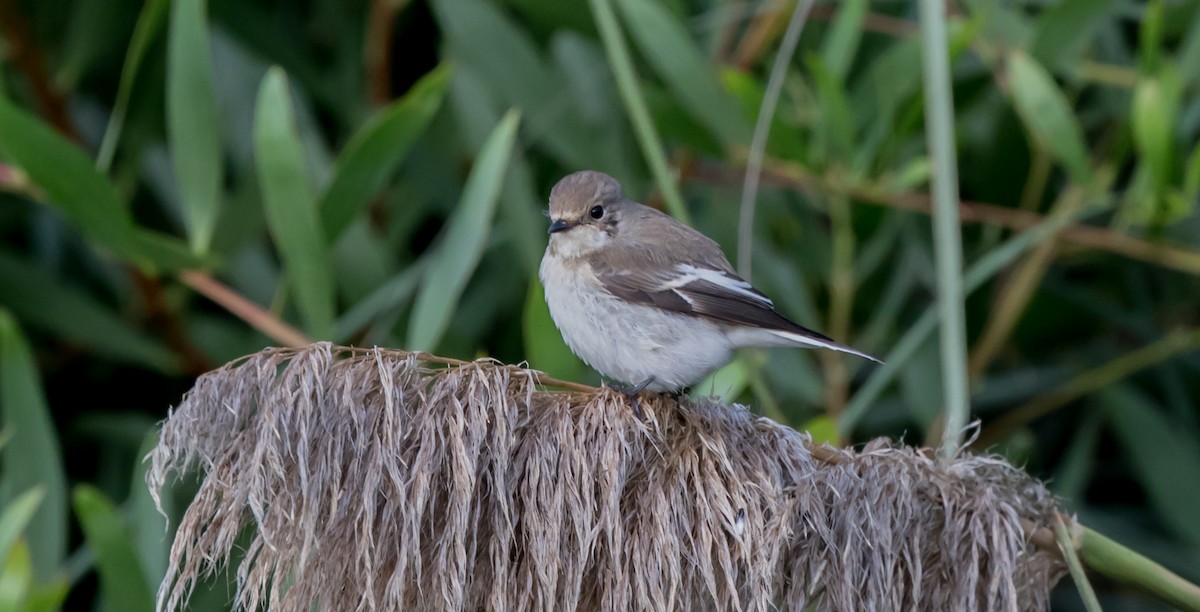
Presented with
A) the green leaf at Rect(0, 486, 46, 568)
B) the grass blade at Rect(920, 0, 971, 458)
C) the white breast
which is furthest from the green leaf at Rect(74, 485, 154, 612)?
the grass blade at Rect(920, 0, 971, 458)

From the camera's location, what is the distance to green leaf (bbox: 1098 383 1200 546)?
9.70 feet

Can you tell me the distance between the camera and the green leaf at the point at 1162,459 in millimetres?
2957

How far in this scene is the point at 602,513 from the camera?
1.37 m

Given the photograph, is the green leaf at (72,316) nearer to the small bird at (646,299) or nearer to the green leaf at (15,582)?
the small bird at (646,299)

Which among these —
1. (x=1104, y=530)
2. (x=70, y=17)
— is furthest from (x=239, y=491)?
(x=1104, y=530)

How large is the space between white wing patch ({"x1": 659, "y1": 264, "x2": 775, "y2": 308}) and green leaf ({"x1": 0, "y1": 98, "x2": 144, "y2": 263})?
0.95m

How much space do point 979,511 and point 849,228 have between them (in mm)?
1362

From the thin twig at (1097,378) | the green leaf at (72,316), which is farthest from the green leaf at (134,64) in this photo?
the thin twig at (1097,378)

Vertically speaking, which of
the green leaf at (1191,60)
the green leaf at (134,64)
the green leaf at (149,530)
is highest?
the green leaf at (1191,60)

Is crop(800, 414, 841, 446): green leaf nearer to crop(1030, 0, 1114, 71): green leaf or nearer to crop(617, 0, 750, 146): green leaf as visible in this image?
crop(617, 0, 750, 146): green leaf

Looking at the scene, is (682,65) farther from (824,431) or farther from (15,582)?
(15,582)

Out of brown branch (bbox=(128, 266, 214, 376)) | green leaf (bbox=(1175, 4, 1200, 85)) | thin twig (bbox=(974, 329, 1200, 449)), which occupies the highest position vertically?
green leaf (bbox=(1175, 4, 1200, 85))

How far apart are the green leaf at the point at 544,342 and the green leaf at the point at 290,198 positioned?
15.0 inches

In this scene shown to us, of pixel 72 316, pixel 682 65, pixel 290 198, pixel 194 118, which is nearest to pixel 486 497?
pixel 290 198
